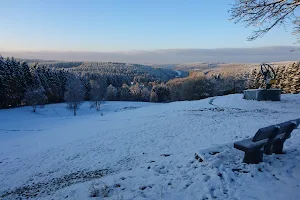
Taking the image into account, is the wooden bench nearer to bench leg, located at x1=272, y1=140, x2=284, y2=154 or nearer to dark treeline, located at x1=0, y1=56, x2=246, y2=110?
bench leg, located at x1=272, y1=140, x2=284, y2=154

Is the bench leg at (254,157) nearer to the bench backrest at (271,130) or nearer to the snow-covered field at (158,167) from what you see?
the snow-covered field at (158,167)

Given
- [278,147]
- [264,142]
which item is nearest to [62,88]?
[278,147]

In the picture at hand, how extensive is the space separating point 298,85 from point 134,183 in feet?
167

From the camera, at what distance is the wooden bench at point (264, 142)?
5.15 m

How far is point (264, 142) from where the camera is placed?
554 cm

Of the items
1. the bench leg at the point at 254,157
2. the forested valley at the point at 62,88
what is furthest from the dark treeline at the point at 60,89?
the bench leg at the point at 254,157

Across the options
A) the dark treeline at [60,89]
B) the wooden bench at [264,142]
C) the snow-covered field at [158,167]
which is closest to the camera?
the snow-covered field at [158,167]

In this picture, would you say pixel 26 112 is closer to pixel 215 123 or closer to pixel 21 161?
pixel 21 161

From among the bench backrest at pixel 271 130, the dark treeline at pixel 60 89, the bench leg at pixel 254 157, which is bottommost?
the dark treeline at pixel 60 89

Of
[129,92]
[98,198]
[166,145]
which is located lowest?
[129,92]

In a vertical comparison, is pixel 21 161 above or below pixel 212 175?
below

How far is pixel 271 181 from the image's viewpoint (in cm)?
482

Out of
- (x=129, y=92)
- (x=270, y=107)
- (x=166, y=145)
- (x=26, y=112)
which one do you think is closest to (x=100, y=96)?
(x=26, y=112)

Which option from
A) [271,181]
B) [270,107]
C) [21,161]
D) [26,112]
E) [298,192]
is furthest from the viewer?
[26,112]
